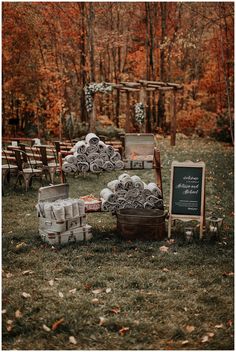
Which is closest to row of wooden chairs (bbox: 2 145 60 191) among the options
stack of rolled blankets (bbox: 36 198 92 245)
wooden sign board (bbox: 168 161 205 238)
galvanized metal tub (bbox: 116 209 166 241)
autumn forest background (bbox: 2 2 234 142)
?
stack of rolled blankets (bbox: 36 198 92 245)

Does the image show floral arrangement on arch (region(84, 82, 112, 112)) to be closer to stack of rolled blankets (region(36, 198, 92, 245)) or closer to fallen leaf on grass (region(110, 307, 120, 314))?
stack of rolled blankets (region(36, 198, 92, 245))

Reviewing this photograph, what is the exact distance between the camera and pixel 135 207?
8.22m

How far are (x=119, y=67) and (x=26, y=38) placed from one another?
321 inches

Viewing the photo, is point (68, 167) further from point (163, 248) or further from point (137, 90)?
point (137, 90)

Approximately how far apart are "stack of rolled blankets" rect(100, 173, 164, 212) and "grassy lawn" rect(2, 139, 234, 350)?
0.53m

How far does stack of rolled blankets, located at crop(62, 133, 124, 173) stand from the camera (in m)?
7.84

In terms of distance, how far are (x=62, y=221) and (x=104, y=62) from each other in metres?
25.8

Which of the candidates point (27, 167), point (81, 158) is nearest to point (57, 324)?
point (81, 158)

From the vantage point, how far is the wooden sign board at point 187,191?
25.0 feet

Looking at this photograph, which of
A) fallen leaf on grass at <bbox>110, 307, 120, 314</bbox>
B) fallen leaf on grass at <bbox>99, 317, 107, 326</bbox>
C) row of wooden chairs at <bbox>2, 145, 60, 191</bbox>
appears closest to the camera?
fallen leaf on grass at <bbox>99, 317, 107, 326</bbox>

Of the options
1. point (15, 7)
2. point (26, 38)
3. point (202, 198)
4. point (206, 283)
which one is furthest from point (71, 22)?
point (206, 283)

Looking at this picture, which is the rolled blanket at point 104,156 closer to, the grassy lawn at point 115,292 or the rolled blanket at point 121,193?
the rolled blanket at point 121,193

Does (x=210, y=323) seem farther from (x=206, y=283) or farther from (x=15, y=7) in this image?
(x=15, y=7)

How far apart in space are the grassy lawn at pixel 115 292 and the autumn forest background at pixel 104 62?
14681mm
